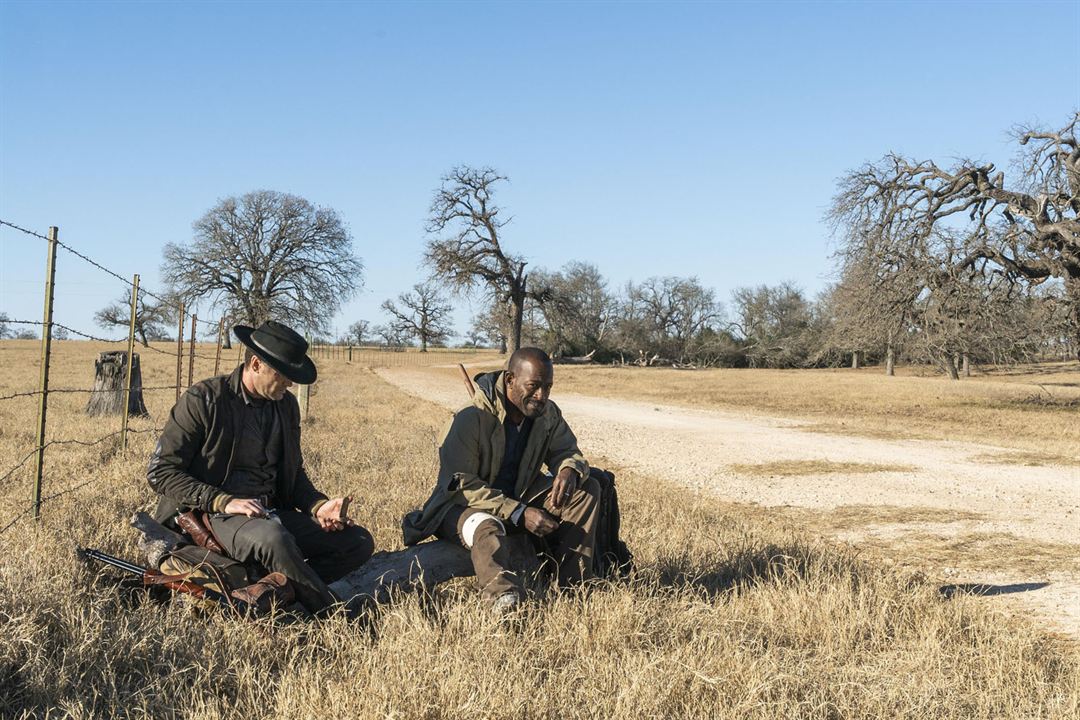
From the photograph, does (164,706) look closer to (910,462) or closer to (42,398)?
(42,398)

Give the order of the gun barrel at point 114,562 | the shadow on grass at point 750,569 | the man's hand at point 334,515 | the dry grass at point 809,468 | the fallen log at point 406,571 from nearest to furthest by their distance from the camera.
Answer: the gun barrel at point 114,562, the man's hand at point 334,515, the fallen log at point 406,571, the shadow on grass at point 750,569, the dry grass at point 809,468

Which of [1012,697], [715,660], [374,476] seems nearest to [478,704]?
[715,660]

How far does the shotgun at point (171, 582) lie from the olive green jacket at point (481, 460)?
119cm

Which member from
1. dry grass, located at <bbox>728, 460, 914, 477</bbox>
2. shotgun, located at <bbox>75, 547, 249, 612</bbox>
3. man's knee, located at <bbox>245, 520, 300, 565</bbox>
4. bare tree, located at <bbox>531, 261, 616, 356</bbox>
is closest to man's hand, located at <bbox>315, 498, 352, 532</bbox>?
man's knee, located at <bbox>245, 520, 300, 565</bbox>

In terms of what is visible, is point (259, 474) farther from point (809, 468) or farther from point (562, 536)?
point (809, 468)

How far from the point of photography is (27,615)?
386cm

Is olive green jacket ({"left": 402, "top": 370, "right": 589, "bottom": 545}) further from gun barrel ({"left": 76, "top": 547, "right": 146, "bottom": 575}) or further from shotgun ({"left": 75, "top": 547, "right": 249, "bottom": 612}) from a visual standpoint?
gun barrel ({"left": 76, "top": 547, "right": 146, "bottom": 575})

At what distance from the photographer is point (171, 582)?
14.9 ft

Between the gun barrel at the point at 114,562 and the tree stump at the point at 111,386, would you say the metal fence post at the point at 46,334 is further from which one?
the tree stump at the point at 111,386

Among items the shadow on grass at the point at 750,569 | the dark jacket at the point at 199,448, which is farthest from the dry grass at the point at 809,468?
the dark jacket at the point at 199,448

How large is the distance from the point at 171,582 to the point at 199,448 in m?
0.68

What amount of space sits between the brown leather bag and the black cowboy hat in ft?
2.71

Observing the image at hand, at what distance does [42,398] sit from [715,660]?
5256 mm

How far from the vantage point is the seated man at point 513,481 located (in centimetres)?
505
